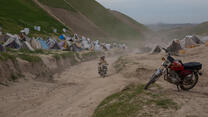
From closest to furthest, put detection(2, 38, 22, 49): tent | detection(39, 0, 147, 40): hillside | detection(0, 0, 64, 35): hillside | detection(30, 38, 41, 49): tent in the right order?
detection(2, 38, 22, 49): tent < detection(30, 38, 41, 49): tent < detection(0, 0, 64, 35): hillside < detection(39, 0, 147, 40): hillside

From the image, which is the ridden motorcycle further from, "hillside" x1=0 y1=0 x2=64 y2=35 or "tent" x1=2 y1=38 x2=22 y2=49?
"hillside" x1=0 y1=0 x2=64 y2=35

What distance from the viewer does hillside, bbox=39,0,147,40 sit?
8481 cm

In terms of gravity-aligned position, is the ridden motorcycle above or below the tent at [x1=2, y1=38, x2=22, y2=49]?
below

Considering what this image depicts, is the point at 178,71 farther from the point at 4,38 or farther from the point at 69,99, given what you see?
the point at 4,38

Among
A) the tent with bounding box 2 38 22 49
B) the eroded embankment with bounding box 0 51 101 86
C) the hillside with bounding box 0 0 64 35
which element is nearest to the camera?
the eroded embankment with bounding box 0 51 101 86

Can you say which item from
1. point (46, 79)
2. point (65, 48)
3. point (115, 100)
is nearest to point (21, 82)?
point (46, 79)

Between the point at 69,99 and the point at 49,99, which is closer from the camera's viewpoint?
the point at 69,99

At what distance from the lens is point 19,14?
61500 millimetres

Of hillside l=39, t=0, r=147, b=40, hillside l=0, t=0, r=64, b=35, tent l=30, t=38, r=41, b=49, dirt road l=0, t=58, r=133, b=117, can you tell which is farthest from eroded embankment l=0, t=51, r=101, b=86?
hillside l=39, t=0, r=147, b=40

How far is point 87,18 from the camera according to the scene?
103m

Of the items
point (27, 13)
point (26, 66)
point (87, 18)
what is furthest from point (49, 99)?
point (87, 18)

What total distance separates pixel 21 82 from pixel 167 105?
10.2 meters

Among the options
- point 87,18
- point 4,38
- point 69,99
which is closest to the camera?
point 69,99

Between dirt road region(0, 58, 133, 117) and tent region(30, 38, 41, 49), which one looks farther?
tent region(30, 38, 41, 49)
